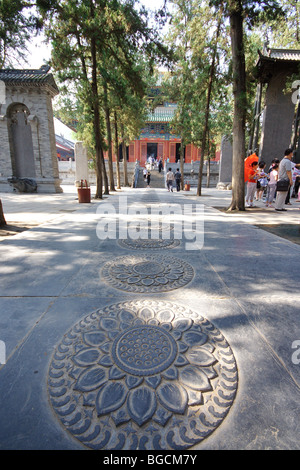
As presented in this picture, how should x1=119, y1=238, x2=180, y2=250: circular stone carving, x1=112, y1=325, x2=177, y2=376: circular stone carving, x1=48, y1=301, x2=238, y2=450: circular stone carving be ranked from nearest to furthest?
x1=48, y1=301, x2=238, y2=450: circular stone carving < x1=112, y1=325, x2=177, y2=376: circular stone carving < x1=119, y1=238, x2=180, y2=250: circular stone carving

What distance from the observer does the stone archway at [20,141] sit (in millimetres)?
15344

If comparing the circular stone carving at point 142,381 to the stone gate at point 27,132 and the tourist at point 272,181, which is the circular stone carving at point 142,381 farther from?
the stone gate at point 27,132

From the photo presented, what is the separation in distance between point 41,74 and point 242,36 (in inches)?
514

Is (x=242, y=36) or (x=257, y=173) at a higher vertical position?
(x=242, y=36)

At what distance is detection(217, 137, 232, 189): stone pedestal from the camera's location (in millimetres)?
21922

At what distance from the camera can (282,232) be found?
4.77m

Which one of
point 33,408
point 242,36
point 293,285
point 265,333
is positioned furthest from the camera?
point 242,36

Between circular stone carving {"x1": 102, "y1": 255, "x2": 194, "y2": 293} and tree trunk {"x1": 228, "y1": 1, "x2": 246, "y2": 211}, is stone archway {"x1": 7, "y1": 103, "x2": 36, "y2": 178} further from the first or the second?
circular stone carving {"x1": 102, "y1": 255, "x2": 194, "y2": 293}

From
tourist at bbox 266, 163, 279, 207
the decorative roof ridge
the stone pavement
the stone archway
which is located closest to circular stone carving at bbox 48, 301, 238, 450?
the stone pavement

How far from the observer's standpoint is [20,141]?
1570 centimetres

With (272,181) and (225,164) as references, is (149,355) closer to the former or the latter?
(272,181)

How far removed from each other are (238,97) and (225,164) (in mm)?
16570

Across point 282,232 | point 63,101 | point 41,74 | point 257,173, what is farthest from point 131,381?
point 63,101

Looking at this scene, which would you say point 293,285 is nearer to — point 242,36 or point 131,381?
point 131,381
